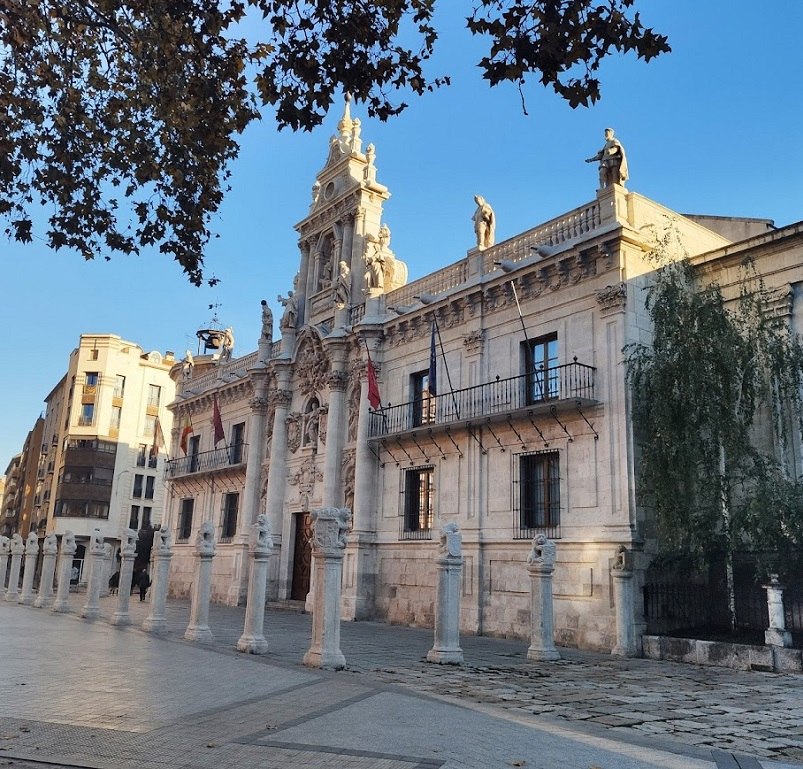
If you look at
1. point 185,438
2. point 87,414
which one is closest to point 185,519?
point 185,438

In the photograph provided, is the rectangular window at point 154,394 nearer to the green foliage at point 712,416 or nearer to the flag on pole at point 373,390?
the flag on pole at point 373,390

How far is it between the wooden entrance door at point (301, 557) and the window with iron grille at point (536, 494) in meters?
8.91

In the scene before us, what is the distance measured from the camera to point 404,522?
21.0 m

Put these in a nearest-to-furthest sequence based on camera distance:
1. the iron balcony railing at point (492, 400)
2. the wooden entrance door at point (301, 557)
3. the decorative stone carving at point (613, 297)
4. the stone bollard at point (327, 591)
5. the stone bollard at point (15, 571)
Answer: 1. the stone bollard at point (327, 591)
2. the decorative stone carving at point (613, 297)
3. the iron balcony railing at point (492, 400)
4. the wooden entrance door at point (301, 557)
5. the stone bollard at point (15, 571)

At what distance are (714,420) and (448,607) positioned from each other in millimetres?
6024

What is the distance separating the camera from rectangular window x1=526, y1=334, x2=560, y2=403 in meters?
17.6

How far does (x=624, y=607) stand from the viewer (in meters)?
14.4

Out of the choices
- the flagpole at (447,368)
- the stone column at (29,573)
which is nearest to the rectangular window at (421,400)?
the flagpole at (447,368)

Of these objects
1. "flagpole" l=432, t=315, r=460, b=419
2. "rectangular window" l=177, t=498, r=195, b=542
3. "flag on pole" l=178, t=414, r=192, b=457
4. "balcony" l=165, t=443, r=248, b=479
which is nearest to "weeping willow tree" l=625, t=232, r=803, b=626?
"flagpole" l=432, t=315, r=460, b=419

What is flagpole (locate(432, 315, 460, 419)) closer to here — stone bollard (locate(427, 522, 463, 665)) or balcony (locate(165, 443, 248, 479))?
stone bollard (locate(427, 522, 463, 665))

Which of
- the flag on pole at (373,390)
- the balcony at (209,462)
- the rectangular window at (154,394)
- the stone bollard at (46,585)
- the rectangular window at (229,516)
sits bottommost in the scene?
the stone bollard at (46,585)

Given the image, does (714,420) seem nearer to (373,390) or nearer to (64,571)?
(373,390)

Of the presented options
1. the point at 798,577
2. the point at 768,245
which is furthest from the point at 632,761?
the point at 768,245

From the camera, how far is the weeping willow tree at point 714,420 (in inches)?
560
